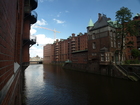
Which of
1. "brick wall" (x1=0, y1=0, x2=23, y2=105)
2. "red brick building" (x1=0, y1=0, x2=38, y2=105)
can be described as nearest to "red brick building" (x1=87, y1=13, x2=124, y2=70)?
"red brick building" (x1=0, y1=0, x2=38, y2=105)

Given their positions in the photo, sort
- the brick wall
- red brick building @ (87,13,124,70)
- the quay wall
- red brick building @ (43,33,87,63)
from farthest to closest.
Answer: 1. red brick building @ (43,33,87,63)
2. red brick building @ (87,13,124,70)
3. the quay wall
4. the brick wall

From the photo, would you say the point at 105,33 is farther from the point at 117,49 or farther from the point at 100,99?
the point at 100,99

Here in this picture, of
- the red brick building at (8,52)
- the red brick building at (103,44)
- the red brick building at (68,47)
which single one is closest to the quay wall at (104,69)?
the red brick building at (103,44)

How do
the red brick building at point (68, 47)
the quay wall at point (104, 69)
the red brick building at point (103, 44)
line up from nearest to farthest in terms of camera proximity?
the quay wall at point (104, 69) → the red brick building at point (103, 44) → the red brick building at point (68, 47)

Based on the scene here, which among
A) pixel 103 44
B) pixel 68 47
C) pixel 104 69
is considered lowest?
pixel 104 69

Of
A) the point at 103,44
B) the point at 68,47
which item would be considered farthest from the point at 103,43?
the point at 68,47

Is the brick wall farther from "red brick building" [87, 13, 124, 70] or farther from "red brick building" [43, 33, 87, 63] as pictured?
"red brick building" [43, 33, 87, 63]

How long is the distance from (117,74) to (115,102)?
15.0m

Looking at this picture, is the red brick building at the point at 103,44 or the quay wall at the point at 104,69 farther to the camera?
the red brick building at the point at 103,44

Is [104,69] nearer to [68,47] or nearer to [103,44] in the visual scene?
[103,44]

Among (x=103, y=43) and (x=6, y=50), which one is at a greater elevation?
(x=103, y=43)

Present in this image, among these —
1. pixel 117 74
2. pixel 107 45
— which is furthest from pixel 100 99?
pixel 107 45

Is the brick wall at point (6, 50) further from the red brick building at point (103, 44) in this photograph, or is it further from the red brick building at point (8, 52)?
the red brick building at point (103, 44)

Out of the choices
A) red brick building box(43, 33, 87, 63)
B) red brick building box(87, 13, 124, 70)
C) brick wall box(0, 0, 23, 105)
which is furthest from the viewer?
red brick building box(43, 33, 87, 63)
